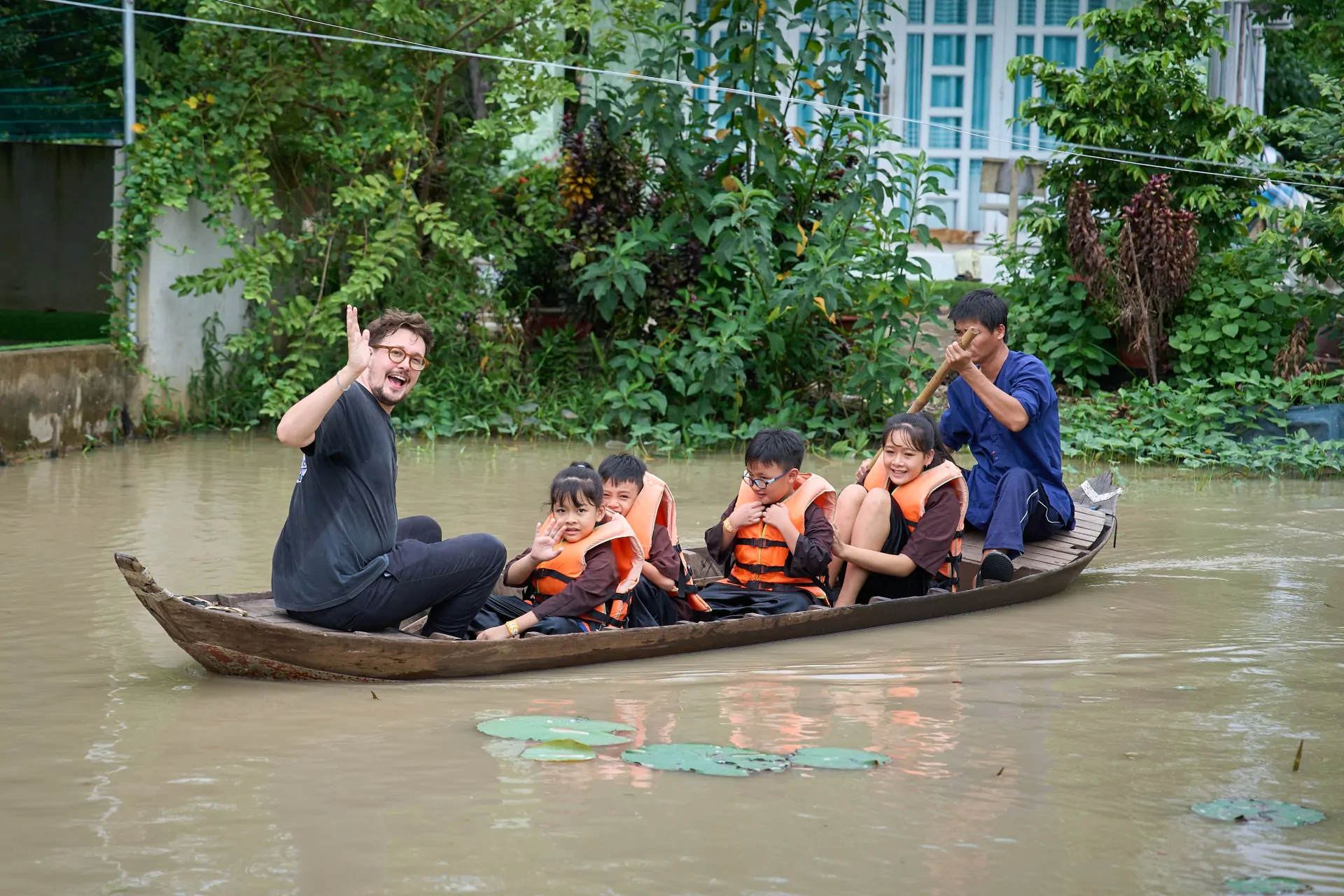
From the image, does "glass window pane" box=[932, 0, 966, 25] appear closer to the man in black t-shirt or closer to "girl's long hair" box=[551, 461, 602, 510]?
"girl's long hair" box=[551, 461, 602, 510]

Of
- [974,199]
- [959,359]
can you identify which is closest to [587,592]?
[959,359]

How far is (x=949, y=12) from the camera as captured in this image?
1410cm

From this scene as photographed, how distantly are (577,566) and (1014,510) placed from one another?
7.12 ft

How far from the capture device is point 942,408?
11594mm

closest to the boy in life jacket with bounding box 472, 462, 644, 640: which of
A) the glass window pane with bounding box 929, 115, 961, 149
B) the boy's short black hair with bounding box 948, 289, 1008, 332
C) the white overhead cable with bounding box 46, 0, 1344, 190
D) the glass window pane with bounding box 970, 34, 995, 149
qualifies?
the boy's short black hair with bounding box 948, 289, 1008, 332

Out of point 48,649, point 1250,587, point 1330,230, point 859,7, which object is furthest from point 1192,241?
point 48,649

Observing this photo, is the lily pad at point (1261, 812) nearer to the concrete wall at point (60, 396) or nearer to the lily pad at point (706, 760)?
the lily pad at point (706, 760)

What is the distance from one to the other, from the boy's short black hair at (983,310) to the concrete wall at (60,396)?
21.0 feet

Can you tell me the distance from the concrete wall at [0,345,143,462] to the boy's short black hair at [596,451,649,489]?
18.6 ft

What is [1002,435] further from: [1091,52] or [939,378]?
[1091,52]

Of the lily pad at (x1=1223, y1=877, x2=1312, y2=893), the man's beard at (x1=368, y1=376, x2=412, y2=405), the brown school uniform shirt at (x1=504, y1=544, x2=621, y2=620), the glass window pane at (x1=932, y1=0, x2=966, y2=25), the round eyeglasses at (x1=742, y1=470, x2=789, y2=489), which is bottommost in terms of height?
the lily pad at (x1=1223, y1=877, x2=1312, y2=893)

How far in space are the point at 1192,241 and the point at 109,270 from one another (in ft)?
31.3

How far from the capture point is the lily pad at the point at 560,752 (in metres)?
4.05

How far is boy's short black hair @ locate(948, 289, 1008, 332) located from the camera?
6281mm
